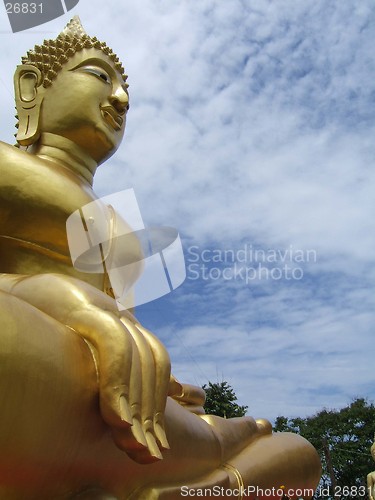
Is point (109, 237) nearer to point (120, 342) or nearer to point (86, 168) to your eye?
point (86, 168)

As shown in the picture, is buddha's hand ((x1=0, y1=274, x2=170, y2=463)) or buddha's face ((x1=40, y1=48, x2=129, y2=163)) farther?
buddha's face ((x1=40, y1=48, x2=129, y2=163))

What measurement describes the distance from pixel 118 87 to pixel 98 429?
3040 millimetres

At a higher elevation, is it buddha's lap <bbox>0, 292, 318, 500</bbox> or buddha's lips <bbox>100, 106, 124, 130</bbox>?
buddha's lips <bbox>100, 106, 124, 130</bbox>

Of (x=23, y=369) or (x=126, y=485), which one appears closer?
(x=23, y=369)

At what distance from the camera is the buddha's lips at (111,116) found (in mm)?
4480

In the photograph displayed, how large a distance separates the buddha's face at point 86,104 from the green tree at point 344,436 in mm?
18852

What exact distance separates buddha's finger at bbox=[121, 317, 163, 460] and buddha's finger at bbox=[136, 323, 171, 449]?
43 millimetres

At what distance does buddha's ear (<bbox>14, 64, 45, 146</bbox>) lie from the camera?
175 inches

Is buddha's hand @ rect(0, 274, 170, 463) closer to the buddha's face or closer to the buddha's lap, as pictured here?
the buddha's lap

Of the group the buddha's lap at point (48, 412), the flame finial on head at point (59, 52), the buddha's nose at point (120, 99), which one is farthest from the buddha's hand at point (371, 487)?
the flame finial on head at point (59, 52)

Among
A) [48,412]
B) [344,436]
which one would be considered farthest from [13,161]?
[344,436]

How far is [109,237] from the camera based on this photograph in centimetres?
414

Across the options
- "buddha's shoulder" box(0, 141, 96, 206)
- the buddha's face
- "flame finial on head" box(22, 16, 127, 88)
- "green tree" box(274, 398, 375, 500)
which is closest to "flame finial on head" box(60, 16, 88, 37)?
"flame finial on head" box(22, 16, 127, 88)

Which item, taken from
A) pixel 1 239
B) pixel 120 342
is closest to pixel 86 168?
pixel 1 239
